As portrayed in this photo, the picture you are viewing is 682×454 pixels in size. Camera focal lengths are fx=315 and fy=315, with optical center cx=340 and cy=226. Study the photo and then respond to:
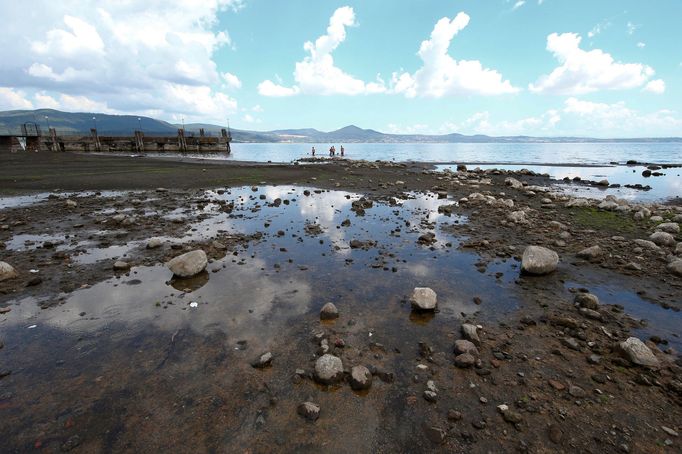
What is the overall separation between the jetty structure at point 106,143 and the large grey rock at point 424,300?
282 feet

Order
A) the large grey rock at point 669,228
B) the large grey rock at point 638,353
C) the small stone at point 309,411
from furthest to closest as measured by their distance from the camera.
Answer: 1. the large grey rock at point 669,228
2. the large grey rock at point 638,353
3. the small stone at point 309,411

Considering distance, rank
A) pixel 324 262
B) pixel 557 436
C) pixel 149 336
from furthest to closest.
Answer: pixel 324 262, pixel 149 336, pixel 557 436

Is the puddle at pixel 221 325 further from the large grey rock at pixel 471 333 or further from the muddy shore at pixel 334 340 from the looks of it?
the large grey rock at pixel 471 333

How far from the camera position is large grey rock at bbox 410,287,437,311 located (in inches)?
278

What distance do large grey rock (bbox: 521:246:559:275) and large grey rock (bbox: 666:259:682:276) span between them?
3.06 meters

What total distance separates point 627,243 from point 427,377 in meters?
11.3

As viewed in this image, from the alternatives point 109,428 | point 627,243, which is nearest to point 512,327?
point 109,428

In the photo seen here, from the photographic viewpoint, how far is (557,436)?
4012 mm

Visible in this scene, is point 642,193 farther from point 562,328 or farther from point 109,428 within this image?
point 109,428

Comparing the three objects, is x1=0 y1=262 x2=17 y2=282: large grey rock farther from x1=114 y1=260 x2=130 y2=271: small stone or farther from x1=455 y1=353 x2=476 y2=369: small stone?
x1=455 y1=353 x2=476 y2=369: small stone

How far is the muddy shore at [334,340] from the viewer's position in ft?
13.6

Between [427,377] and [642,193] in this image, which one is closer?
[427,377]

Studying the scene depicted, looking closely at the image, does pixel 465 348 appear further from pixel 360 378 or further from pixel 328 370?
pixel 328 370

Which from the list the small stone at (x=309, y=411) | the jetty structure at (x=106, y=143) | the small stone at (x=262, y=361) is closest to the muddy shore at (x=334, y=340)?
the small stone at (x=309, y=411)
